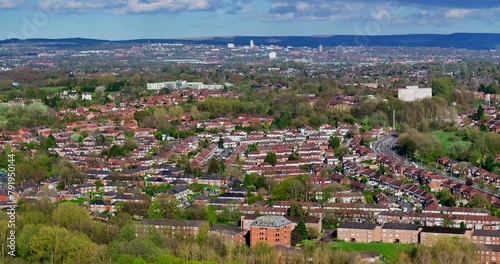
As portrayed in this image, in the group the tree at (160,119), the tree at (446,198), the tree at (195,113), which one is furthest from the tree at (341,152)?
the tree at (195,113)

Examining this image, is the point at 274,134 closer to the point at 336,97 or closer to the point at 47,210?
the point at 336,97

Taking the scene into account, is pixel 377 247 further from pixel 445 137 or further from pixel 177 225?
pixel 445 137

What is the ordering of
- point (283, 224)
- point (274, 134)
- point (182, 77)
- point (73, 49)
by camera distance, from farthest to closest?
point (73, 49) → point (182, 77) → point (274, 134) → point (283, 224)

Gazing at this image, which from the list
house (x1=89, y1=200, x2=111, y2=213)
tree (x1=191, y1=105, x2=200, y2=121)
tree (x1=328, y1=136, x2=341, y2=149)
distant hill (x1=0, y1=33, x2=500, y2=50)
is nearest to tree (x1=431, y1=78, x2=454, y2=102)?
tree (x1=191, y1=105, x2=200, y2=121)

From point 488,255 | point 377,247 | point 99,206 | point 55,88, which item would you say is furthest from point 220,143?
point 55,88

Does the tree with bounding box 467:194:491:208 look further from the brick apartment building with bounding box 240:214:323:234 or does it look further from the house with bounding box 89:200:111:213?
the house with bounding box 89:200:111:213

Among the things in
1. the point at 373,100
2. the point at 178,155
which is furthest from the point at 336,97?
the point at 178,155
